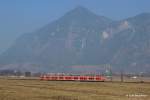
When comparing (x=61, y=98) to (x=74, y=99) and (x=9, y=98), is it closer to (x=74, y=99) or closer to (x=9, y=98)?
(x=74, y=99)

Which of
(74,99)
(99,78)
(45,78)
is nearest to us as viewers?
(74,99)

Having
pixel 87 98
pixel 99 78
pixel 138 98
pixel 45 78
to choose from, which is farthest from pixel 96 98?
pixel 45 78

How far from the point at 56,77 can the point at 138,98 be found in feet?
363

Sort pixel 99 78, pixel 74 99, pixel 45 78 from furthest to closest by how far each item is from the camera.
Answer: pixel 45 78 < pixel 99 78 < pixel 74 99

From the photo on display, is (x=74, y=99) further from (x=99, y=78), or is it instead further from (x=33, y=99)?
(x=99, y=78)

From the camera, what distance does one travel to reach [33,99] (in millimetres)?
73062

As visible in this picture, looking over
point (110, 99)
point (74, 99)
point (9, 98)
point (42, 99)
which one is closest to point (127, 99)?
point (110, 99)

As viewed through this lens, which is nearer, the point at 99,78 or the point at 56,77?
the point at 99,78

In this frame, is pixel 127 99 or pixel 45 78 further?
pixel 45 78

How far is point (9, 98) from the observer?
74688 mm

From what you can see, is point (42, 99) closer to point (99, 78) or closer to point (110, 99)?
point (110, 99)

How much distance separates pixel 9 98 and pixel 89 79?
101627mm

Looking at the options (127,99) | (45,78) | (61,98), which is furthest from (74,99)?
(45,78)

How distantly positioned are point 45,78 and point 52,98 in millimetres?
109881
